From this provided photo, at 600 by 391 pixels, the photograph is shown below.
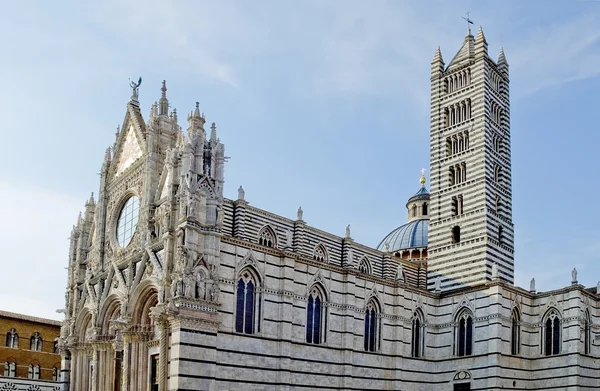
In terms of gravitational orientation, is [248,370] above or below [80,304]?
below

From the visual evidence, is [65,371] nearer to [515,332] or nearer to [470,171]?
[515,332]

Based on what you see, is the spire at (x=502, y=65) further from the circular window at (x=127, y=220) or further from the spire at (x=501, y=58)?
the circular window at (x=127, y=220)

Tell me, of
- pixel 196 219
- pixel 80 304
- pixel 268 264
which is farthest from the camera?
pixel 80 304

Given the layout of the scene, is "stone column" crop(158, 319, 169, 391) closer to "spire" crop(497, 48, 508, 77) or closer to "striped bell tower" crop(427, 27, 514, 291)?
"striped bell tower" crop(427, 27, 514, 291)

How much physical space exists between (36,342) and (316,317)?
19273 mm

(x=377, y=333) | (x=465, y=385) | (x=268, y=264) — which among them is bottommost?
(x=465, y=385)

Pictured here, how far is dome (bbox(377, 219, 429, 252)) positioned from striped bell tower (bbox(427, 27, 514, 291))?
37.9 ft

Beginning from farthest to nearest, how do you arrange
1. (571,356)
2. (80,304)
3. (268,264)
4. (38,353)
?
(38,353) → (80,304) → (571,356) → (268,264)

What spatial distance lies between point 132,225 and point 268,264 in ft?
23.5

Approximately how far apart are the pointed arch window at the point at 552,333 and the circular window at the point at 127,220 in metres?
19.4

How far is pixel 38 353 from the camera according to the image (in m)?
42.1

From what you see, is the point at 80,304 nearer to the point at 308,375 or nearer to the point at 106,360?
the point at 106,360

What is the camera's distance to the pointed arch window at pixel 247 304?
28484 millimetres

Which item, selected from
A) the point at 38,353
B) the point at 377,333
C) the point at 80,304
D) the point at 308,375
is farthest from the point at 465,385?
the point at 38,353
